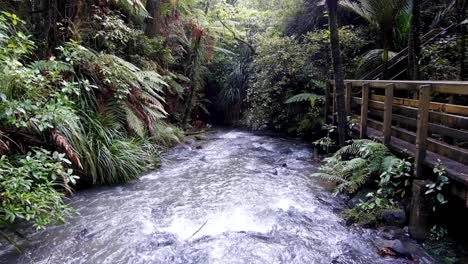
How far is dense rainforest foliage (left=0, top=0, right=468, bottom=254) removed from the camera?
2.86 meters

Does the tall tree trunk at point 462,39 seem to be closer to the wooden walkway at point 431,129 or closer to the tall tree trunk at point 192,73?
the wooden walkway at point 431,129

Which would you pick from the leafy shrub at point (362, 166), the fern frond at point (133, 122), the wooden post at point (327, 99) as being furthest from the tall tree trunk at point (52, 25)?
the wooden post at point (327, 99)

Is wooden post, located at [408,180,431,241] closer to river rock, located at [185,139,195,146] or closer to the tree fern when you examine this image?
the tree fern

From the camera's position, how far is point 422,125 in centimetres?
319

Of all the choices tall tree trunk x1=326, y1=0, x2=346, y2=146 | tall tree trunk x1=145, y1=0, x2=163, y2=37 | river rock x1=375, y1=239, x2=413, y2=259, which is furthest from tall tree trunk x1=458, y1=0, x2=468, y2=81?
tall tree trunk x1=145, y1=0, x2=163, y2=37

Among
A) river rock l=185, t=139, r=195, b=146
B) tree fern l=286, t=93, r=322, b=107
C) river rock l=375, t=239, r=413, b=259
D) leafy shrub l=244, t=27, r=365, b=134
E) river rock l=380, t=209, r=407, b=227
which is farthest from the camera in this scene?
river rock l=185, t=139, r=195, b=146

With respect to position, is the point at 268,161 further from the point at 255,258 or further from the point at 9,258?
the point at 9,258

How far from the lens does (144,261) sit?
10.0ft

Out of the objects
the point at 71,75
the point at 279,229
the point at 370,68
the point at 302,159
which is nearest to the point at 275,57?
the point at 370,68

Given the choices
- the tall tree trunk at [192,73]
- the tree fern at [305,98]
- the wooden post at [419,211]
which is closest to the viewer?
the wooden post at [419,211]

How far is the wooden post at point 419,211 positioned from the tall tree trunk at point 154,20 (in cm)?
670

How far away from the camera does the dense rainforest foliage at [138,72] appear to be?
286 centimetres

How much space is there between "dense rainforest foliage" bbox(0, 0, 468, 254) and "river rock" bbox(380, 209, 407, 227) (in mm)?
490

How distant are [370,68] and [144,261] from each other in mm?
6173
